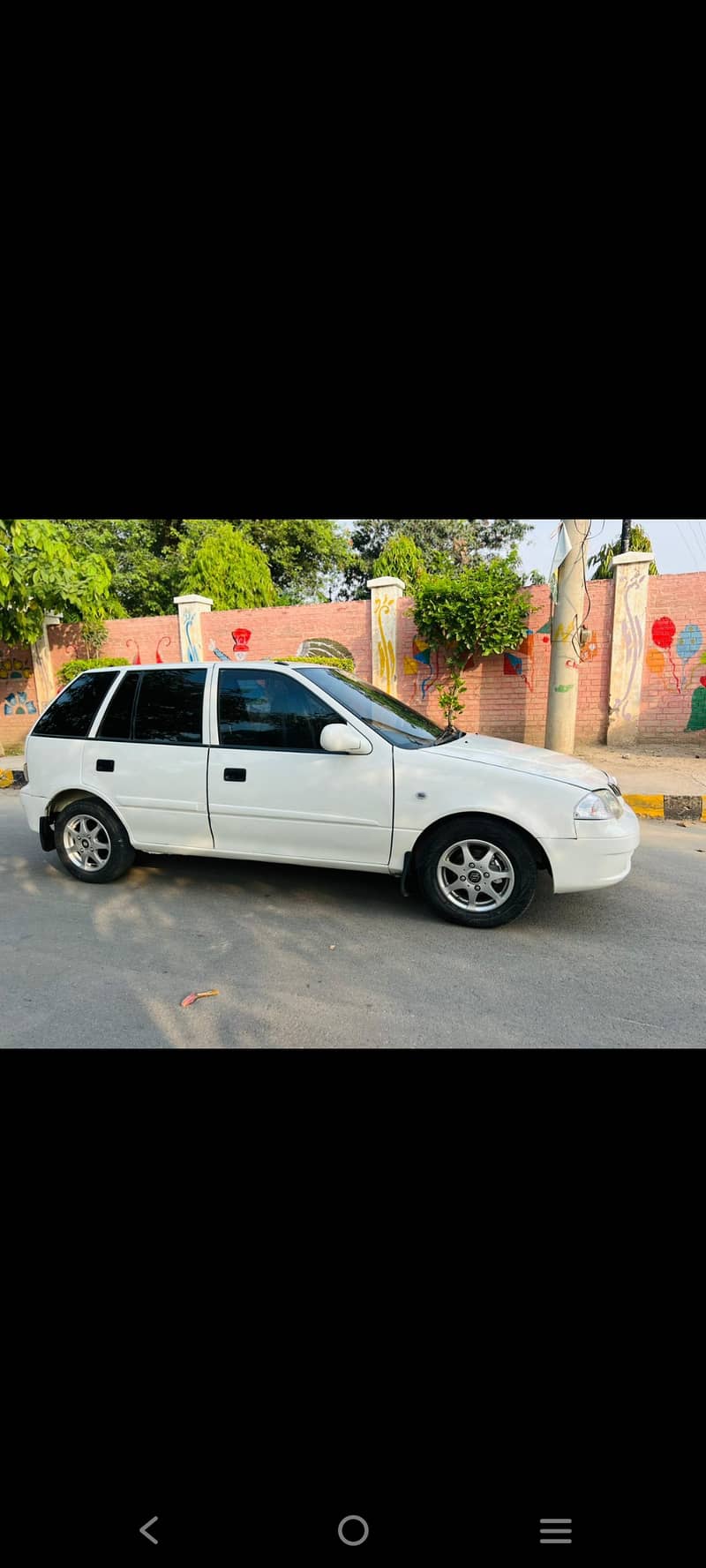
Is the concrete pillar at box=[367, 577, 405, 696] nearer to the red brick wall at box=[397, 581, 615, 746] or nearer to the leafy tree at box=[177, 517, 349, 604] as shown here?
the red brick wall at box=[397, 581, 615, 746]

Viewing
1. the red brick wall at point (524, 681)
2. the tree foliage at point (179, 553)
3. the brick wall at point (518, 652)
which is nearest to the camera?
the brick wall at point (518, 652)

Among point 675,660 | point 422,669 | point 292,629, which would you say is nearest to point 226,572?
point 292,629

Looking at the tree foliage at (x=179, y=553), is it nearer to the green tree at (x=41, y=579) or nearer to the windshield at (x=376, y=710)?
the green tree at (x=41, y=579)

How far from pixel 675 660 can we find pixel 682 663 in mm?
96

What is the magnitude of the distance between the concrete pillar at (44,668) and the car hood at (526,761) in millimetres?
11434

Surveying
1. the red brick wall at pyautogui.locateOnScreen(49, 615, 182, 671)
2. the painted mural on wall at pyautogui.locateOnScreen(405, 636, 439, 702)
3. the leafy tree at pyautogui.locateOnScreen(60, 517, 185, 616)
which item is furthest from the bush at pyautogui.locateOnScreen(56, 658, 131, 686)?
the leafy tree at pyautogui.locateOnScreen(60, 517, 185, 616)

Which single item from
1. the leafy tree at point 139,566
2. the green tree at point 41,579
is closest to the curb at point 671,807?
the green tree at point 41,579

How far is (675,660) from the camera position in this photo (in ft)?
30.9

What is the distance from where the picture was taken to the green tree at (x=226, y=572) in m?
17.9

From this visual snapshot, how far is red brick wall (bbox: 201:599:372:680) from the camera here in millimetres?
11578
